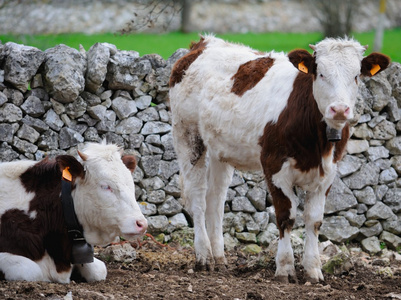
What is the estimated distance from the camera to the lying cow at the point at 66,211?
20.6 ft

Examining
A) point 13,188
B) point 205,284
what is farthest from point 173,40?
point 205,284

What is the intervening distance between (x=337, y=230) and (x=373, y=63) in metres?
3.67

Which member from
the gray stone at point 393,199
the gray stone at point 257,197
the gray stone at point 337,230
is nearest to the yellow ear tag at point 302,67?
the gray stone at point 257,197

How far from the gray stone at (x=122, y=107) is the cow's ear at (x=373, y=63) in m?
3.62

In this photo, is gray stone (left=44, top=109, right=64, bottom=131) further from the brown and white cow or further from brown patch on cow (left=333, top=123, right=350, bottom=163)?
brown patch on cow (left=333, top=123, right=350, bottom=163)

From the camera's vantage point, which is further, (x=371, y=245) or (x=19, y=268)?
(x=371, y=245)

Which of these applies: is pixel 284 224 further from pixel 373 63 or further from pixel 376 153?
pixel 376 153

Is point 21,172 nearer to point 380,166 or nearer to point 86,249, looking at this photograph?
point 86,249

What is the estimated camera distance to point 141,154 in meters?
9.41

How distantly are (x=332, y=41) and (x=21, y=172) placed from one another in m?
3.20

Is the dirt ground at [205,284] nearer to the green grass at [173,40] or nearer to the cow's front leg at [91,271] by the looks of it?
the cow's front leg at [91,271]

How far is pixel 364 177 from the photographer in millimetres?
9977

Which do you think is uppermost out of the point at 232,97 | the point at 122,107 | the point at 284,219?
the point at 232,97

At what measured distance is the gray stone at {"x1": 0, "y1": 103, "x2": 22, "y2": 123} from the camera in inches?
336
